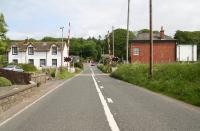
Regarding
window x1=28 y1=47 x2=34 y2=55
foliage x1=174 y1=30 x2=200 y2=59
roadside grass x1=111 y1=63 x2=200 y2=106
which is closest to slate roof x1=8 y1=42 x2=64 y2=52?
window x1=28 y1=47 x2=34 y2=55

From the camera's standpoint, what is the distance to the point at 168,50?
92.0 metres

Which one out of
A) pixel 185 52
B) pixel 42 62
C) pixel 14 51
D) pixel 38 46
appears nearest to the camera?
pixel 185 52

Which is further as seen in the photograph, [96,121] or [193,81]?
[193,81]

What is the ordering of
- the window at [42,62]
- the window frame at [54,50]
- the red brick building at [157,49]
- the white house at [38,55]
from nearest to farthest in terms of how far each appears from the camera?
1. the red brick building at [157,49]
2. the white house at [38,55]
3. the window at [42,62]
4. the window frame at [54,50]

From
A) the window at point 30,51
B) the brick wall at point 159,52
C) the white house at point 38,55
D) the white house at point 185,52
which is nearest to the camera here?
the brick wall at point 159,52

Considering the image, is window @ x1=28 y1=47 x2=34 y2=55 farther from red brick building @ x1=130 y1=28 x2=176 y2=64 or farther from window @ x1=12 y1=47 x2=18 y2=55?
red brick building @ x1=130 y1=28 x2=176 y2=64

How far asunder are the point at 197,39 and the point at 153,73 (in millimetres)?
107249

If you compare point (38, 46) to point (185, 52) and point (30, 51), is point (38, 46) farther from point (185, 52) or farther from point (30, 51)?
point (185, 52)

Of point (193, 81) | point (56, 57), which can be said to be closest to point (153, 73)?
point (193, 81)

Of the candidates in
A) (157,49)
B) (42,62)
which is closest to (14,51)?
(42,62)

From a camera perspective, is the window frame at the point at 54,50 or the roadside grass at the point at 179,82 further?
the window frame at the point at 54,50

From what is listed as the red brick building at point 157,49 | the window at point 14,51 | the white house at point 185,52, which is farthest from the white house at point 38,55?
the white house at point 185,52

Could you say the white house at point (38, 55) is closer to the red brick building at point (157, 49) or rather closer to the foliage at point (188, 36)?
the red brick building at point (157, 49)

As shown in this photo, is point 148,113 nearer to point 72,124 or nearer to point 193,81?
point 72,124
